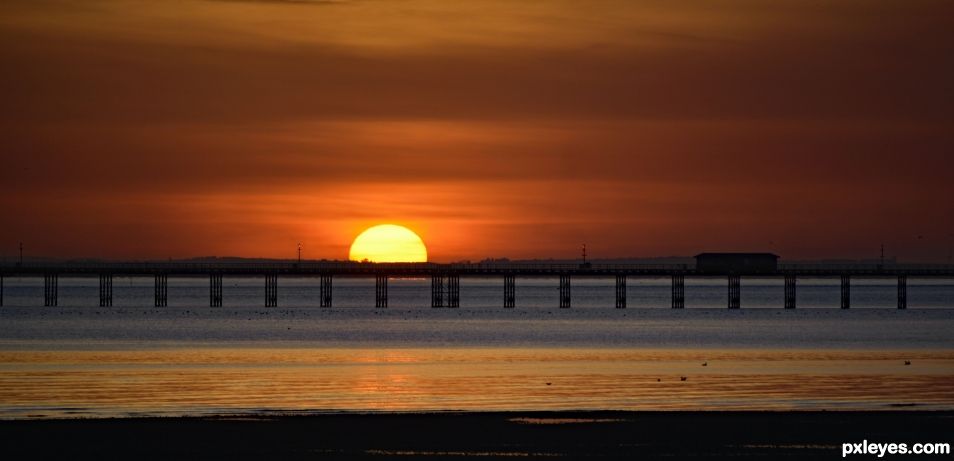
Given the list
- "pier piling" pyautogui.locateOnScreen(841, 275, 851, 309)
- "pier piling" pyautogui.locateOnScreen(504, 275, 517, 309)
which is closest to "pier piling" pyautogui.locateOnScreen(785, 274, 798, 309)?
"pier piling" pyautogui.locateOnScreen(841, 275, 851, 309)

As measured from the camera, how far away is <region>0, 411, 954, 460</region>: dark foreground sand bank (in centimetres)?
2053

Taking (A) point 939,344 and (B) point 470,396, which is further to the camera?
(A) point 939,344

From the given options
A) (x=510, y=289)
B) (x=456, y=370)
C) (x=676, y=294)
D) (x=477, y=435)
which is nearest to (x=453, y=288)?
(x=510, y=289)

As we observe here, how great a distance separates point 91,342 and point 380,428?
44127 mm

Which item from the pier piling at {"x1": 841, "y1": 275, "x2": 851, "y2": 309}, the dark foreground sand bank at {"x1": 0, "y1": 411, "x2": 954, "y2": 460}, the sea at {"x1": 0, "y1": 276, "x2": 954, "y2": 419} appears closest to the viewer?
the dark foreground sand bank at {"x1": 0, "y1": 411, "x2": 954, "y2": 460}

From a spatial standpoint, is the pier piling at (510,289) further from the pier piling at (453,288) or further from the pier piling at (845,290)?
the pier piling at (845,290)

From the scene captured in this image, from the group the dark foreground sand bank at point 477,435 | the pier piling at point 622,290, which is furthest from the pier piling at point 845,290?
the dark foreground sand bank at point 477,435

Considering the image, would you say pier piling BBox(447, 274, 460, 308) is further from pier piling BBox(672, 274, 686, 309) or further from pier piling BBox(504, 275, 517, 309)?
pier piling BBox(672, 274, 686, 309)

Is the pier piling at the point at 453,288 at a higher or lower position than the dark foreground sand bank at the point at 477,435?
lower

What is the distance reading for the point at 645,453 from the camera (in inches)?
804

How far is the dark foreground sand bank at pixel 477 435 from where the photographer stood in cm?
2053

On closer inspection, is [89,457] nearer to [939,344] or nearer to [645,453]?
[645,453]

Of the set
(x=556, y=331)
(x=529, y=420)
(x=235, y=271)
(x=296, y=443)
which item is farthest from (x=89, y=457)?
(x=235, y=271)

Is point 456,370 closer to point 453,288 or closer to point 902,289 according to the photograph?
point 453,288
